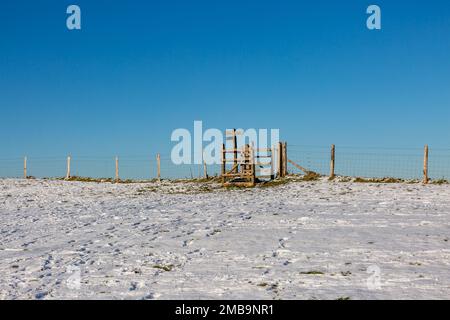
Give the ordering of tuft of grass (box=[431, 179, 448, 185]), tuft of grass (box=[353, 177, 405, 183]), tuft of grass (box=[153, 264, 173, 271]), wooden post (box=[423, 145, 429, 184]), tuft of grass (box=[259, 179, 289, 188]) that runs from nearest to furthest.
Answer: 1. tuft of grass (box=[153, 264, 173, 271])
2. tuft of grass (box=[431, 179, 448, 185])
3. wooden post (box=[423, 145, 429, 184])
4. tuft of grass (box=[353, 177, 405, 183])
5. tuft of grass (box=[259, 179, 289, 188])

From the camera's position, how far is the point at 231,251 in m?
8.93

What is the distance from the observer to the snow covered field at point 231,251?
6543 mm

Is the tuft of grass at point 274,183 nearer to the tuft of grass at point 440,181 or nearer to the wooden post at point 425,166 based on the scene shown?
the wooden post at point 425,166

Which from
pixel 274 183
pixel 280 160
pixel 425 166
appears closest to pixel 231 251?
pixel 274 183

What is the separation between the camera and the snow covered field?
6.54m

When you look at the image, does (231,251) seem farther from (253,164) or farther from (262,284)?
(253,164)

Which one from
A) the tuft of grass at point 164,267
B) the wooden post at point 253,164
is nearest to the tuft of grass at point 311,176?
the wooden post at point 253,164

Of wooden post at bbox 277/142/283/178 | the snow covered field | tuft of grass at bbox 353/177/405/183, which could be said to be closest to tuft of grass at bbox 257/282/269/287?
the snow covered field

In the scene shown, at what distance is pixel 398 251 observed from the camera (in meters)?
8.77

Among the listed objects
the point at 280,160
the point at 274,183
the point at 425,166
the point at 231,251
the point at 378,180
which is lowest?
the point at 274,183

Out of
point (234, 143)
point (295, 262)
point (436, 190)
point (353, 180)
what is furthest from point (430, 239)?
point (234, 143)

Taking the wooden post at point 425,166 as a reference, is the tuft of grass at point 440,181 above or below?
below

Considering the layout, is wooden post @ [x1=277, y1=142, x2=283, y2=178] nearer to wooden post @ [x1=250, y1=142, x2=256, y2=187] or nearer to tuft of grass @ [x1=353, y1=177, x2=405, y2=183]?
wooden post @ [x1=250, y1=142, x2=256, y2=187]
